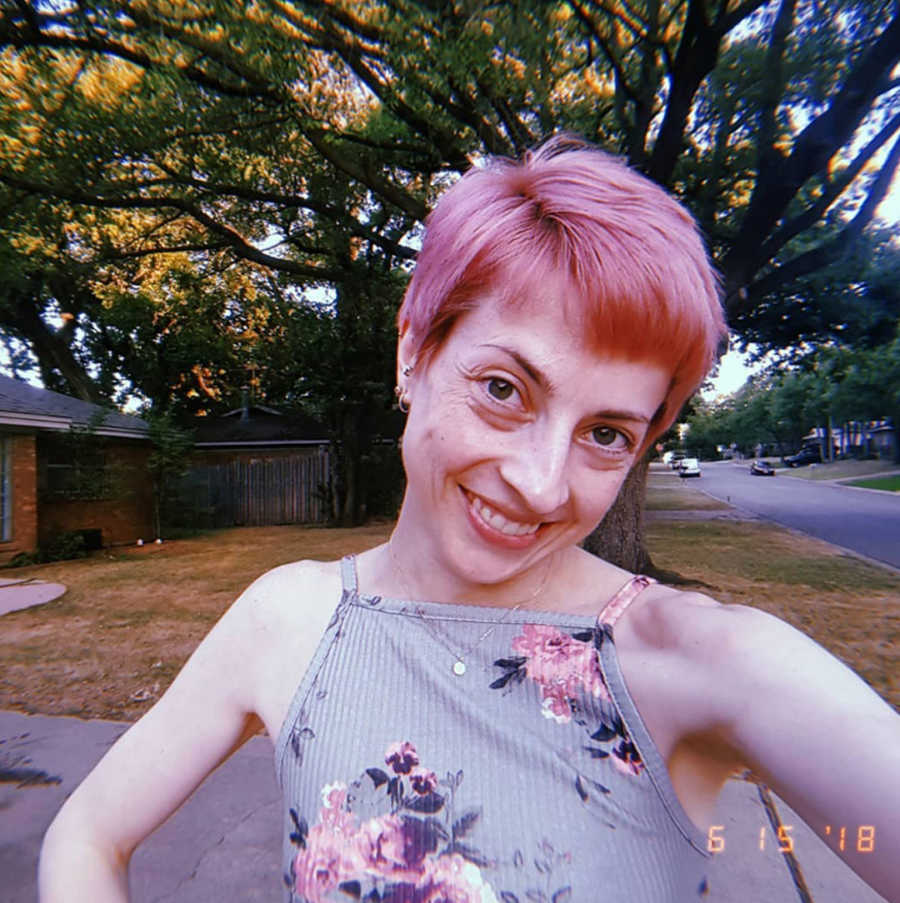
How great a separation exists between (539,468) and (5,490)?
11.4 metres

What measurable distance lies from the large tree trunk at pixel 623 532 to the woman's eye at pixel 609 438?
5.11m

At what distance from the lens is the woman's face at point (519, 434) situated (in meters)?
0.75

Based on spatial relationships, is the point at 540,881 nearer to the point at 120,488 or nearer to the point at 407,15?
the point at 407,15

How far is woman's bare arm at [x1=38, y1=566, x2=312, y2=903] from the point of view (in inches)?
33.8

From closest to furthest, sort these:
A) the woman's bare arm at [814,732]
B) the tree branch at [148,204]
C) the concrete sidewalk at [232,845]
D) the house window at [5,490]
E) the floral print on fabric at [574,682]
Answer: the woman's bare arm at [814,732], the floral print on fabric at [574,682], the concrete sidewalk at [232,845], the tree branch at [148,204], the house window at [5,490]

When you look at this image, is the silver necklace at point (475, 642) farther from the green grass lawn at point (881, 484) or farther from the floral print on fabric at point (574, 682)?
the green grass lawn at point (881, 484)

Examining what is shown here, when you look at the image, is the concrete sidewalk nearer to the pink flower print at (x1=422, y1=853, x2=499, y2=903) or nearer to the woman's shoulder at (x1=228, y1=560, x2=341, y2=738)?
the pink flower print at (x1=422, y1=853, x2=499, y2=903)

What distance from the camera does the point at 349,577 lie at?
3.27 feet

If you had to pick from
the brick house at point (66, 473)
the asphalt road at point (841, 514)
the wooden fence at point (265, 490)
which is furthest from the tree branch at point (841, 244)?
the wooden fence at point (265, 490)

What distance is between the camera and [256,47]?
177 inches

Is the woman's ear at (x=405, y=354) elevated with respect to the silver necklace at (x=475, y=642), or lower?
elevated

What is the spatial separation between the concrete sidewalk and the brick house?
8528 millimetres

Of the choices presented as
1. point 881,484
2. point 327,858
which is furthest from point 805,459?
point 327,858
